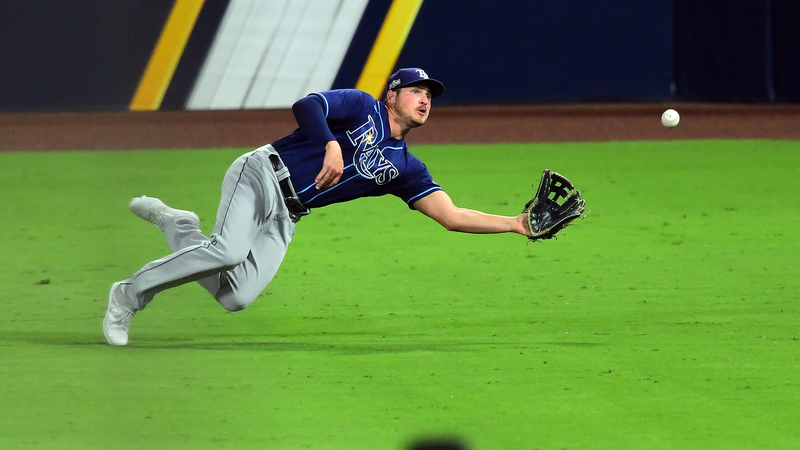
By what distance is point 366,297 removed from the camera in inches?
250

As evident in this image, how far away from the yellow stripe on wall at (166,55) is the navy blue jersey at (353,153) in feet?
38.6

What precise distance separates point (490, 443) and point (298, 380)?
109 cm

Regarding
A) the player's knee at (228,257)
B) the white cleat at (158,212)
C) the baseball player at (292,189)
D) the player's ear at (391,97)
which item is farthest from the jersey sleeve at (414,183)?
the white cleat at (158,212)

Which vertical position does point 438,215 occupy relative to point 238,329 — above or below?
above

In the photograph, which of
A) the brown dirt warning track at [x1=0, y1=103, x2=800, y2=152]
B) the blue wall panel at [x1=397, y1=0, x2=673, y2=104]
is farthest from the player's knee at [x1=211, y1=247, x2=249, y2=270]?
the blue wall panel at [x1=397, y1=0, x2=673, y2=104]

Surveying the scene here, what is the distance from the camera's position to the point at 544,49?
58.5 feet

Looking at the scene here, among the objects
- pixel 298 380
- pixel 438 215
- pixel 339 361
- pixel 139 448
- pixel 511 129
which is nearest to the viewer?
pixel 139 448

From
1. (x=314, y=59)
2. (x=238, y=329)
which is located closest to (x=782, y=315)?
(x=238, y=329)

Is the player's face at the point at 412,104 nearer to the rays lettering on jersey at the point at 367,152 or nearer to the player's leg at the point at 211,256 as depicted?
the rays lettering on jersey at the point at 367,152

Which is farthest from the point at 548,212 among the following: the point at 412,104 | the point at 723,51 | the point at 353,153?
the point at 723,51

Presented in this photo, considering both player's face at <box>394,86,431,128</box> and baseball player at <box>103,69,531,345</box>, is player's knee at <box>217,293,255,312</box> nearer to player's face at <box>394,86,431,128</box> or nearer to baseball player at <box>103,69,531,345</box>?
baseball player at <box>103,69,531,345</box>

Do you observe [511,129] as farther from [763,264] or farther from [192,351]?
[192,351]

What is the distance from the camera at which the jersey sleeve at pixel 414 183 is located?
5.29m

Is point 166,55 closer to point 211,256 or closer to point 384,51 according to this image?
point 384,51
